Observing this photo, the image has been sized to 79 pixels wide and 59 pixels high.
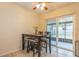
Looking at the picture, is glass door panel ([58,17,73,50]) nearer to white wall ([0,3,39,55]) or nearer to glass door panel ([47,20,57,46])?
glass door panel ([47,20,57,46])

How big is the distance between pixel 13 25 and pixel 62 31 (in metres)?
1.18

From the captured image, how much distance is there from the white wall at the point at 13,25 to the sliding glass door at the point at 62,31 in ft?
1.32

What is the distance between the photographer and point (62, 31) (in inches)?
87.2

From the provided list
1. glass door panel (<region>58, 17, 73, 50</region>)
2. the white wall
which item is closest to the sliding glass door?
glass door panel (<region>58, 17, 73, 50</region>)

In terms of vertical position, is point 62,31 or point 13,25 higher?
point 13,25

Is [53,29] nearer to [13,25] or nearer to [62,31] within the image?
[62,31]

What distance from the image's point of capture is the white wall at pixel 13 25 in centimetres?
219

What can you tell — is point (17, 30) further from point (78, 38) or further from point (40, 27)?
point (78, 38)

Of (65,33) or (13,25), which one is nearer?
(65,33)

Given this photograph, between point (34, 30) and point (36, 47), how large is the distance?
16.5 inches

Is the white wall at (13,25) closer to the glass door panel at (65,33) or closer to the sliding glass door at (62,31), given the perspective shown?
the sliding glass door at (62,31)

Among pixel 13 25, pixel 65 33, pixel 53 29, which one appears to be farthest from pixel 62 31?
pixel 13 25

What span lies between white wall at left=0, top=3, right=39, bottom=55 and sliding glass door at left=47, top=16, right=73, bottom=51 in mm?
402

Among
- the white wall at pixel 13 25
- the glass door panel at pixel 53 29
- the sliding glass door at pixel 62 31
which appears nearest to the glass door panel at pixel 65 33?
the sliding glass door at pixel 62 31
